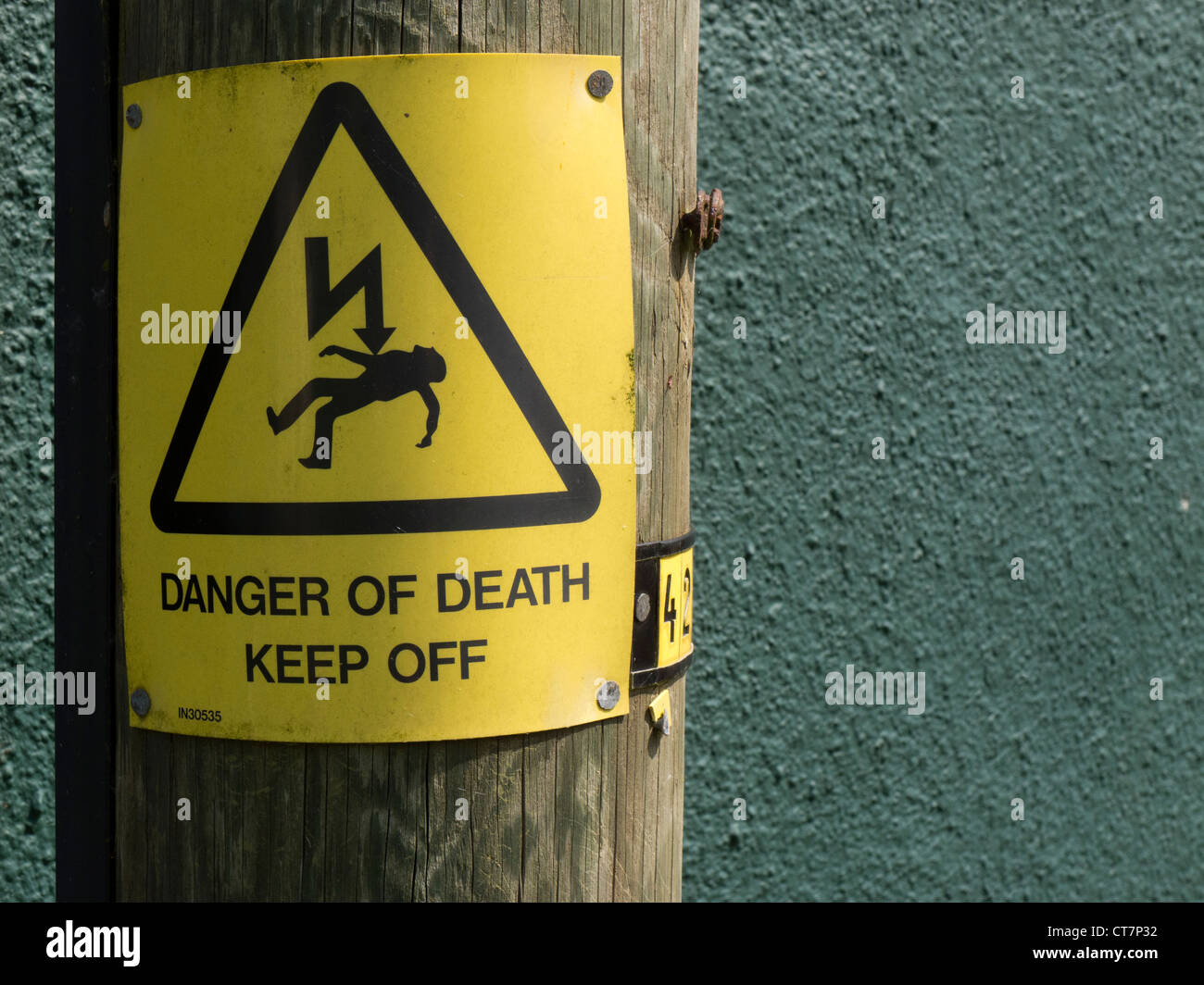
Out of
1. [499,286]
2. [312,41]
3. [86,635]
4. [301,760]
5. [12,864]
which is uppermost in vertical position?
[312,41]

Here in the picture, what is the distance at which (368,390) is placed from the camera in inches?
47.1

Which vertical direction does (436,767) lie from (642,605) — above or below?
below

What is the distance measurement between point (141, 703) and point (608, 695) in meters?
0.52

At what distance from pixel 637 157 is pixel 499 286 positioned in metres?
0.25

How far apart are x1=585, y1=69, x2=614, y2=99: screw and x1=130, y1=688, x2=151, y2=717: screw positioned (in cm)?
83

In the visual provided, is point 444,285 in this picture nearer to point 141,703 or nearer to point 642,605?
point 642,605

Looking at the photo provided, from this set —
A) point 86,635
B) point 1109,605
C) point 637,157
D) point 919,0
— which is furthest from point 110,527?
point 1109,605

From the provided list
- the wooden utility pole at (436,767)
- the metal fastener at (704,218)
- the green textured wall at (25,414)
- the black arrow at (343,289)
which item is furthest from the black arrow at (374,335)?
the green textured wall at (25,414)

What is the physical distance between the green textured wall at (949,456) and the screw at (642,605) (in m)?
1.36

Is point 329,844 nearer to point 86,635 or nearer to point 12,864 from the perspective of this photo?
point 86,635

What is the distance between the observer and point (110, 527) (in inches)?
52.3

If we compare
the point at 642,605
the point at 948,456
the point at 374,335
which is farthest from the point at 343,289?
the point at 948,456

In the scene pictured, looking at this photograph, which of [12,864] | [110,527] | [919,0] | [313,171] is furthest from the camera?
[919,0]

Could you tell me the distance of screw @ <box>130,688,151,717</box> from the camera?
4.27ft
